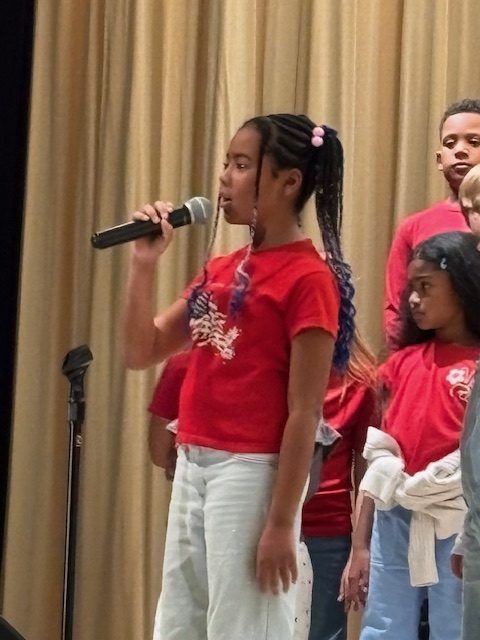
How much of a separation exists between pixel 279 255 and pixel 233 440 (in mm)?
260

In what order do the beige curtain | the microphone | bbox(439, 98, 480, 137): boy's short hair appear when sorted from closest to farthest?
the microphone → bbox(439, 98, 480, 137): boy's short hair → the beige curtain

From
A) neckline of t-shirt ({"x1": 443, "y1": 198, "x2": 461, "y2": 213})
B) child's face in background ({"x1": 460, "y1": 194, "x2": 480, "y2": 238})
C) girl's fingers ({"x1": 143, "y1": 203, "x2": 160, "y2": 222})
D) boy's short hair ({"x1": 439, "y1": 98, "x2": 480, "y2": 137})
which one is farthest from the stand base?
boy's short hair ({"x1": 439, "y1": 98, "x2": 480, "y2": 137})

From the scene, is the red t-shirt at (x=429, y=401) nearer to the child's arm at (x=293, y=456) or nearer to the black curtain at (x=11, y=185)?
the child's arm at (x=293, y=456)

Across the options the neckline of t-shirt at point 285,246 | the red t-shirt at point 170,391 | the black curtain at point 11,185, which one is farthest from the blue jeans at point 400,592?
the black curtain at point 11,185

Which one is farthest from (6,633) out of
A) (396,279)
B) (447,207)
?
(447,207)

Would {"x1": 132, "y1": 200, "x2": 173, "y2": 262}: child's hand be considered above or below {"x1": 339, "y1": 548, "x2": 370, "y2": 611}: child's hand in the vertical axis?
above

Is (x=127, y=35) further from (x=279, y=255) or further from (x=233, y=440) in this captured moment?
(x=233, y=440)

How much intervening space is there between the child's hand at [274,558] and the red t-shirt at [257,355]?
0.11m

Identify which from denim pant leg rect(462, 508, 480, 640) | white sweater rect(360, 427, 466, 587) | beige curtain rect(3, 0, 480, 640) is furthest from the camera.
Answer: beige curtain rect(3, 0, 480, 640)

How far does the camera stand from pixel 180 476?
4.51ft

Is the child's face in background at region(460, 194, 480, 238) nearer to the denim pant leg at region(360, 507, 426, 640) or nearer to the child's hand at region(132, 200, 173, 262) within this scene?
the child's hand at region(132, 200, 173, 262)

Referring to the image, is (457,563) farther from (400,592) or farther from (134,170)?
(134,170)

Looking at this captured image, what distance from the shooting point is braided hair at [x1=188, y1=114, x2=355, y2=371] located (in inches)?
57.0

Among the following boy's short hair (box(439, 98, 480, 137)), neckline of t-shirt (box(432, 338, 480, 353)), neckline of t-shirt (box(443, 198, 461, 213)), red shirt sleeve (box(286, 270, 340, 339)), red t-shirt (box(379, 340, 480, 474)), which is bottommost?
red t-shirt (box(379, 340, 480, 474))
